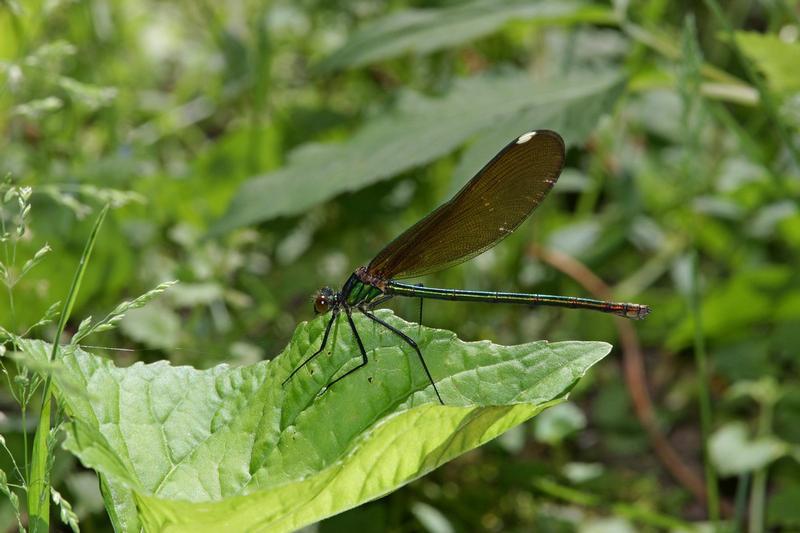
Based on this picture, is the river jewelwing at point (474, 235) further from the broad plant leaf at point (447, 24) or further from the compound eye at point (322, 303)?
the broad plant leaf at point (447, 24)

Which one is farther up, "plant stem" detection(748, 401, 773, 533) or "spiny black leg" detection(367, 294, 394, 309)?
"spiny black leg" detection(367, 294, 394, 309)

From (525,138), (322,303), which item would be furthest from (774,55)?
(322,303)

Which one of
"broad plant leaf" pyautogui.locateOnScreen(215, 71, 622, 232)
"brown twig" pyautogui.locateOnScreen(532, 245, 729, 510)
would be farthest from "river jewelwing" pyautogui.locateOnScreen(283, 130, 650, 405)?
"brown twig" pyautogui.locateOnScreen(532, 245, 729, 510)

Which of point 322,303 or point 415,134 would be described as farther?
point 415,134

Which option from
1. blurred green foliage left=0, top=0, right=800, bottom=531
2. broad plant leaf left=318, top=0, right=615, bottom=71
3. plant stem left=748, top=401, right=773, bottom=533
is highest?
broad plant leaf left=318, top=0, right=615, bottom=71

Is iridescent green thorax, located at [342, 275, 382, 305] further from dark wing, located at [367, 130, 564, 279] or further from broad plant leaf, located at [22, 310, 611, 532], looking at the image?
broad plant leaf, located at [22, 310, 611, 532]

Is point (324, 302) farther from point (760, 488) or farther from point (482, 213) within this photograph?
point (760, 488)
